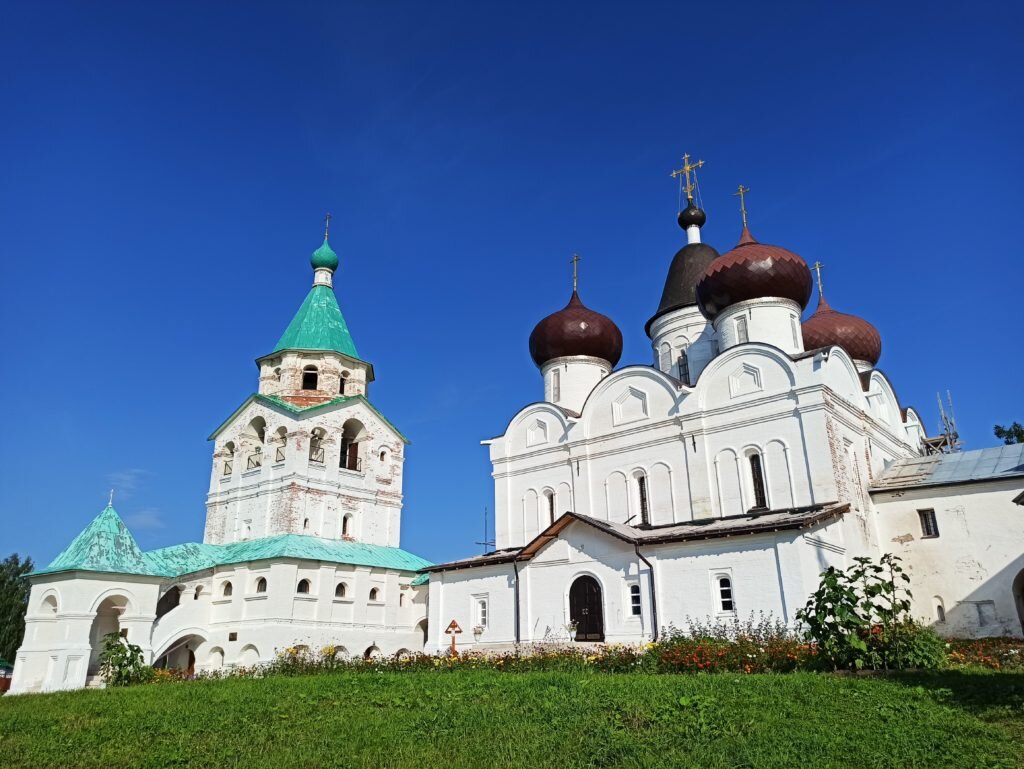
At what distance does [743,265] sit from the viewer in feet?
64.1

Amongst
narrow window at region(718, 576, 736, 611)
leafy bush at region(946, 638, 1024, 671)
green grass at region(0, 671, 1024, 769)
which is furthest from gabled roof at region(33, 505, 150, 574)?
leafy bush at region(946, 638, 1024, 671)

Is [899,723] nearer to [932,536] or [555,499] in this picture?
[932,536]

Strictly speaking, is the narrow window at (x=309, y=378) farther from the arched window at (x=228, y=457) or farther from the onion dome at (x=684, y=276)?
the onion dome at (x=684, y=276)

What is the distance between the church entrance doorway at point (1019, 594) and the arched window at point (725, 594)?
6.42 meters

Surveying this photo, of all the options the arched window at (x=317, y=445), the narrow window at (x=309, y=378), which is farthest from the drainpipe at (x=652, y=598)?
the narrow window at (x=309, y=378)

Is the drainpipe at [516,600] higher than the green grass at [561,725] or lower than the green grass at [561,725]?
higher

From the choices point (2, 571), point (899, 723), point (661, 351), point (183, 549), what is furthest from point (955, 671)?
point (2, 571)

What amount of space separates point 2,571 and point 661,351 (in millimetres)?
29385

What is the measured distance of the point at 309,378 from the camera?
2795 cm

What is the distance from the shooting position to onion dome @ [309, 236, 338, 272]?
3047cm

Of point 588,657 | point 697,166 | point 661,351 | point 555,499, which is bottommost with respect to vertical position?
point 588,657

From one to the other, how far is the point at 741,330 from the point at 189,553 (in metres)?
17.8

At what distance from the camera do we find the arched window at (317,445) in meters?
26.2

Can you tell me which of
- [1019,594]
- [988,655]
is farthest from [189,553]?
[1019,594]
